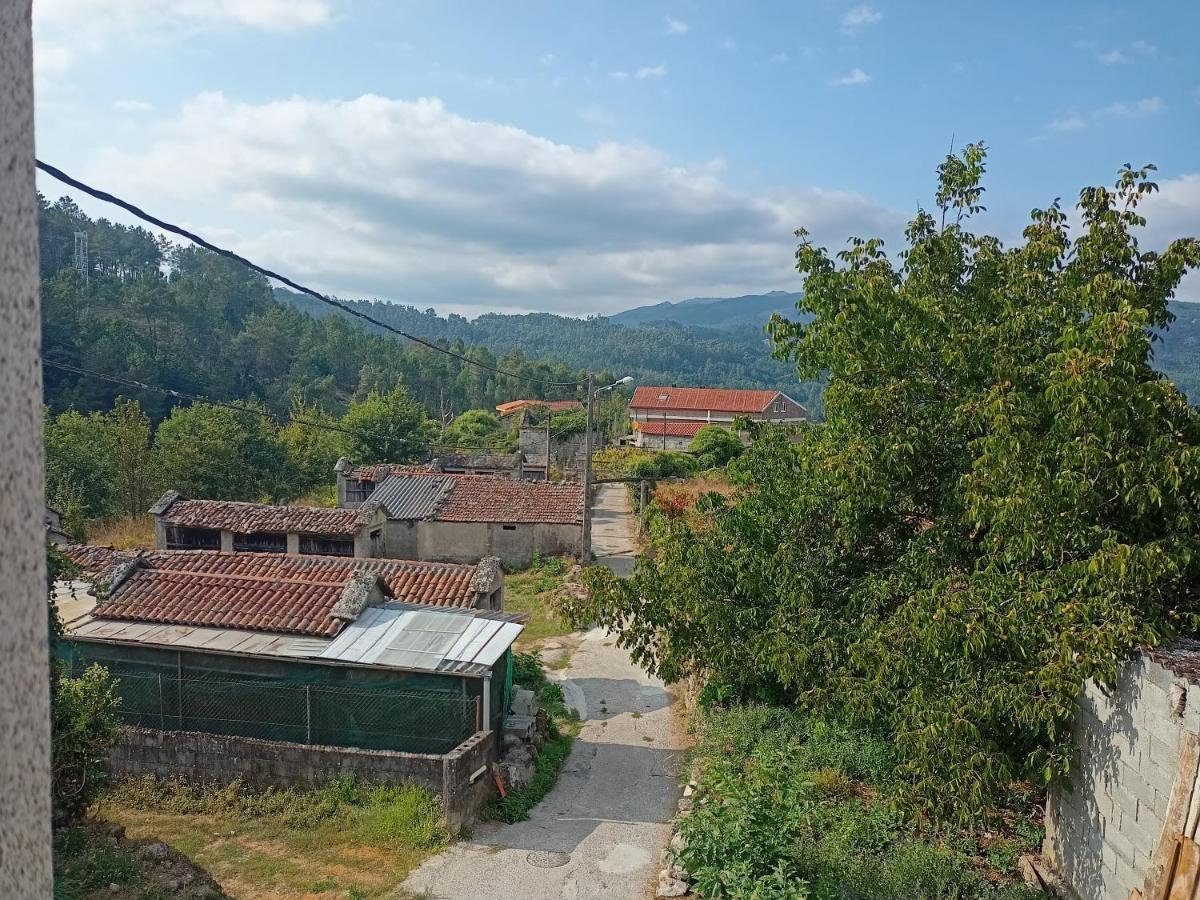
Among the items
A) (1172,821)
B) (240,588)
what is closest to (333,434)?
(240,588)

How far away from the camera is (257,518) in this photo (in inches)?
977

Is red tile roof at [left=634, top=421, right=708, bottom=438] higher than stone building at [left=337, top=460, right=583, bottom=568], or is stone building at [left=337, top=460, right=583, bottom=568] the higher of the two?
red tile roof at [left=634, top=421, right=708, bottom=438]

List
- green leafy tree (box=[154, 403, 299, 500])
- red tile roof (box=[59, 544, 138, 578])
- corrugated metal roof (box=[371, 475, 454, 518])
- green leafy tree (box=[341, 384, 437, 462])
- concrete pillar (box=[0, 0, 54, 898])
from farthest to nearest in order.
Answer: green leafy tree (box=[341, 384, 437, 462])
green leafy tree (box=[154, 403, 299, 500])
corrugated metal roof (box=[371, 475, 454, 518])
red tile roof (box=[59, 544, 138, 578])
concrete pillar (box=[0, 0, 54, 898])

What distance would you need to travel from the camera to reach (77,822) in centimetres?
923

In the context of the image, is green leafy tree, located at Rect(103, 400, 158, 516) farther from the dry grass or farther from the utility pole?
the utility pole

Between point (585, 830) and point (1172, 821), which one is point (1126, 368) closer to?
point (1172, 821)

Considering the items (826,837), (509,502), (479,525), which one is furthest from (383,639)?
(509,502)

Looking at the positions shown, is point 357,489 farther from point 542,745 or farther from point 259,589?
point 542,745

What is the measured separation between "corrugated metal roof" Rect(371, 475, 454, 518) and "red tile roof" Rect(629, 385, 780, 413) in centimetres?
4947

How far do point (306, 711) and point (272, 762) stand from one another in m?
0.87

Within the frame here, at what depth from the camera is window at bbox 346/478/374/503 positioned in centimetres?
3362

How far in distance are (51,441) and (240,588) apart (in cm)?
2294

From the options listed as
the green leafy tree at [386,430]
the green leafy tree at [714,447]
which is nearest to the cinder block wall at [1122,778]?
the green leafy tree at [714,447]

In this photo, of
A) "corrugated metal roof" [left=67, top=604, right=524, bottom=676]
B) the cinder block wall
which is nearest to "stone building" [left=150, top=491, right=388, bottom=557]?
"corrugated metal roof" [left=67, top=604, right=524, bottom=676]
